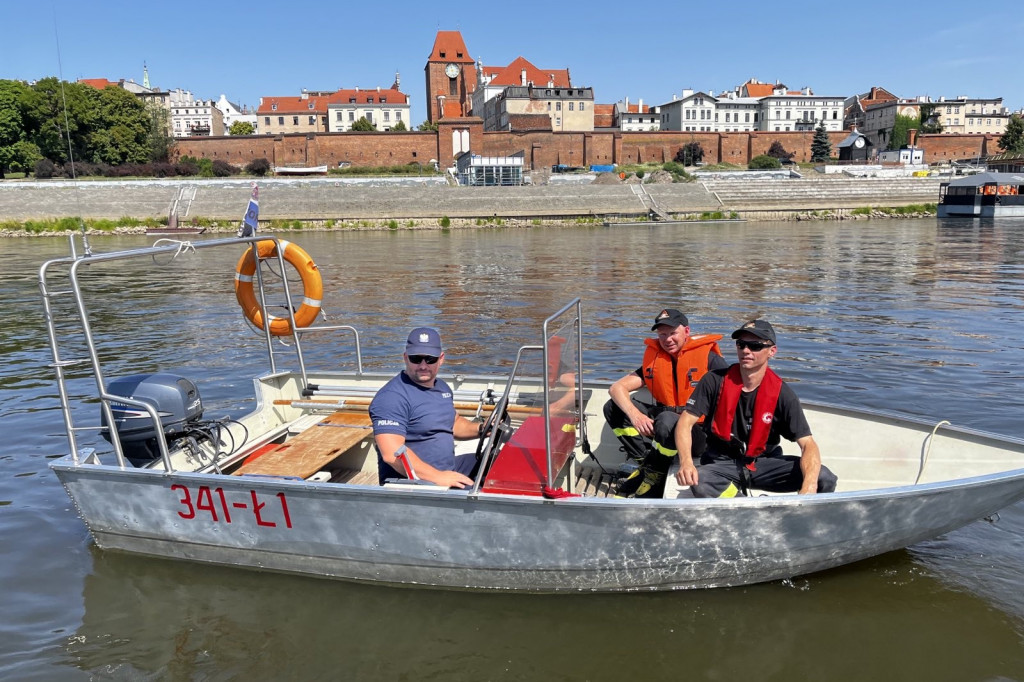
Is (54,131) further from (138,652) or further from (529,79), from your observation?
(138,652)

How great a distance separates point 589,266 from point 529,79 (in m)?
76.0

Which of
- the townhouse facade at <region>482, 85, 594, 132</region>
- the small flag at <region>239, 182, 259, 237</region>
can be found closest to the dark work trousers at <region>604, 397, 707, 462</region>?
the small flag at <region>239, 182, 259, 237</region>

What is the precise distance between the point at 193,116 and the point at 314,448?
125978mm

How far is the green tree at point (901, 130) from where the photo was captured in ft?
296

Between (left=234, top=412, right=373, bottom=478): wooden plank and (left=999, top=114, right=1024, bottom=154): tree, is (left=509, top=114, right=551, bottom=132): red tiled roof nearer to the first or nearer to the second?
(left=999, top=114, right=1024, bottom=154): tree

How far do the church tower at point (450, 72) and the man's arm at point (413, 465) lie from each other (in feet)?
325

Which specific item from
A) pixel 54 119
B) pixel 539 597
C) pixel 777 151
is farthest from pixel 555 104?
pixel 539 597

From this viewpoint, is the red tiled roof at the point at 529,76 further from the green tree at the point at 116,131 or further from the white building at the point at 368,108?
the green tree at the point at 116,131

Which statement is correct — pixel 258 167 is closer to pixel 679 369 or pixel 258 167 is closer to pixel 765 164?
pixel 765 164

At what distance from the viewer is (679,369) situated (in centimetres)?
555

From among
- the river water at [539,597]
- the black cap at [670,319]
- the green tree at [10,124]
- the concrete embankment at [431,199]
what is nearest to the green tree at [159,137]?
the green tree at [10,124]

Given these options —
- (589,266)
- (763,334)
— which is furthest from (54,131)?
(763,334)

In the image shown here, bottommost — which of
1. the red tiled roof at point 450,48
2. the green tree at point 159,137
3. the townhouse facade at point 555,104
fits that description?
the green tree at point 159,137

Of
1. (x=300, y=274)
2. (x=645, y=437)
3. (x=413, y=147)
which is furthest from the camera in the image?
(x=413, y=147)
